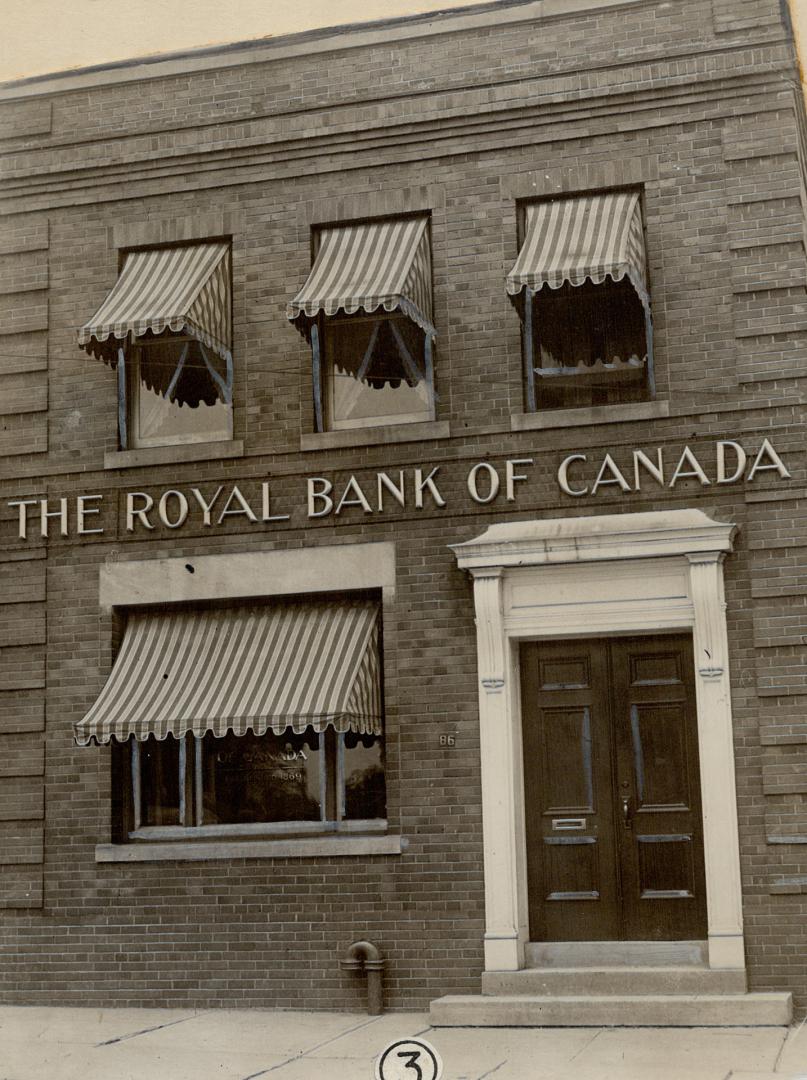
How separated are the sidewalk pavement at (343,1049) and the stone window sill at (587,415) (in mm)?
4755

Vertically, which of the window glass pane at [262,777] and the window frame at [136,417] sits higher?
the window frame at [136,417]

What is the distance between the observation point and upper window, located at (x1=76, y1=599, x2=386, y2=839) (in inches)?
472

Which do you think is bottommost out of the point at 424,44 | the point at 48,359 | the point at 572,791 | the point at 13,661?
the point at 572,791

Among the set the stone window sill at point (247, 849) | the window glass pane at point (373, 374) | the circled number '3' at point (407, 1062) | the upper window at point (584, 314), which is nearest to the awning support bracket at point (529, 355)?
the upper window at point (584, 314)

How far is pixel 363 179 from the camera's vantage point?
42.7ft

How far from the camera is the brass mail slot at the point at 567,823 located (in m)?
12.0

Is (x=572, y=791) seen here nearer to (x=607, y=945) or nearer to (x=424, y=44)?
(x=607, y=945)

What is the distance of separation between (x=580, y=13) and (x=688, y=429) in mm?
3796

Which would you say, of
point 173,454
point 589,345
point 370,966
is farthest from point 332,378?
point 370,966

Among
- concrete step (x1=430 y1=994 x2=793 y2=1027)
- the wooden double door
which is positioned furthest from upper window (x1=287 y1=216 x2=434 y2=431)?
concrete step (x1=430 y1=994 x2=793 y2=1027)

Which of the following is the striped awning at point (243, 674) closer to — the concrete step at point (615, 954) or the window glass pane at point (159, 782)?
the window glass pane at point (159, 782)

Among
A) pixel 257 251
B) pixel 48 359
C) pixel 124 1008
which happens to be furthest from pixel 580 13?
pixel 124 1008

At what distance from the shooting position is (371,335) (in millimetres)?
12812

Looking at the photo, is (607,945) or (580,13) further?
(580,13)
